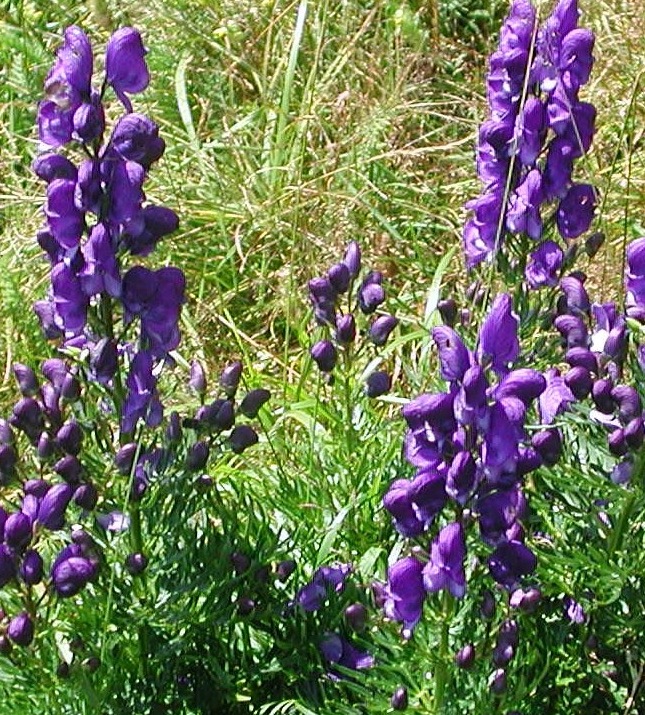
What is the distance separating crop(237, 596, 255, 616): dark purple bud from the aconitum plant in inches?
29.9

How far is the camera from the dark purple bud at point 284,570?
245cm

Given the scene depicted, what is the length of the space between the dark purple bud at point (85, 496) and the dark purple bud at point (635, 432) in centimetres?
82

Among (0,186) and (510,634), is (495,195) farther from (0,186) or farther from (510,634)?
(0,186)

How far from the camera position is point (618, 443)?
83.7 inches

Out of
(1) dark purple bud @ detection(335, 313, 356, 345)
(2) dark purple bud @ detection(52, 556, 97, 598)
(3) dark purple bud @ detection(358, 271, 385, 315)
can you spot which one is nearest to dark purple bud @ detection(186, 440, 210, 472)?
(2) dark purple bud @ detection(52, 556, 97, 598)

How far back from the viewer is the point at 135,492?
224 centimetres

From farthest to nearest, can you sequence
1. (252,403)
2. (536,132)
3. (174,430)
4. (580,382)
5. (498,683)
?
(536,132) < (252,403) < (174,430) < (580,382) < (498,683)

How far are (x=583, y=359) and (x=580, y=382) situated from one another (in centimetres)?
5

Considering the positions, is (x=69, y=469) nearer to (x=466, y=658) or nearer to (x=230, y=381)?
(x=230, y=381)

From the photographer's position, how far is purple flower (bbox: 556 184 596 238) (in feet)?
8.75

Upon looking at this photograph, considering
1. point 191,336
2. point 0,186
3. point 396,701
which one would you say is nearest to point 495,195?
point 396,701

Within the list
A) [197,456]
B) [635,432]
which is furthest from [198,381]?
[635,432]

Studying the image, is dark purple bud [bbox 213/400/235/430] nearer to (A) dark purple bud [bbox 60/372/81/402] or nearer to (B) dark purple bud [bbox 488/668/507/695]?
(A) dark purple bud [bbox 60/372/81/402]

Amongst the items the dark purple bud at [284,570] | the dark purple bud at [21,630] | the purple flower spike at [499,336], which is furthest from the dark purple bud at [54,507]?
the purple flower spike at [499,336]
